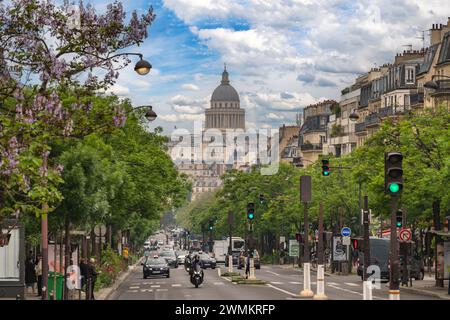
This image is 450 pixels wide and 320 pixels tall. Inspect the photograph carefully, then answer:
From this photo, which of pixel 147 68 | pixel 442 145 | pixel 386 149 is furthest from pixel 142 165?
pixel 147 68

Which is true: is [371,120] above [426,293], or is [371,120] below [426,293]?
above

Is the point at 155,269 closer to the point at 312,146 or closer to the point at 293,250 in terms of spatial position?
the point at 293,250

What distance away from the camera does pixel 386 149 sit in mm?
59625

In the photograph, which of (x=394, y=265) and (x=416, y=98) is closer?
(x=394, y=265)

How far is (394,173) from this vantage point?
2325 centimetres

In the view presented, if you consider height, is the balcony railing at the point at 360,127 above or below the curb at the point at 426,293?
above

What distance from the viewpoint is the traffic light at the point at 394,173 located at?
23159 millimetres

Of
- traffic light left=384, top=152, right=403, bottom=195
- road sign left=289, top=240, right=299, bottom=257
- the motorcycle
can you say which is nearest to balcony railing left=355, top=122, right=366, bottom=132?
road sign left=289, top=240, right=299, bottom=257

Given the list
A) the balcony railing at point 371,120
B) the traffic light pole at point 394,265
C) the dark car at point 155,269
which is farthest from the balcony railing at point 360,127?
the traffic light pole at point 394,265

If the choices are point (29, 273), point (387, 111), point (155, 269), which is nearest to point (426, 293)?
point (29, 273)

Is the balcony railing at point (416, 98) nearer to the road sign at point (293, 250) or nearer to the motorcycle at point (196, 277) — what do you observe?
the road sign at point (293, 250)

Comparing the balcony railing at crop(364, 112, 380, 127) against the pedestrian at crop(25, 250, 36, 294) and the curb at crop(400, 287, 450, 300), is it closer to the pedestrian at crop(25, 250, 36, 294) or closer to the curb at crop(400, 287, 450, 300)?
the curb at crop(400, 287, 450, 300)

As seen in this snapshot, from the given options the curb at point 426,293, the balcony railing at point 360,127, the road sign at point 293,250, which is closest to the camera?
the curb at point 426,293

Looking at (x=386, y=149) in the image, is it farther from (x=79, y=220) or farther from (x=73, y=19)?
(x=73, y=19)
